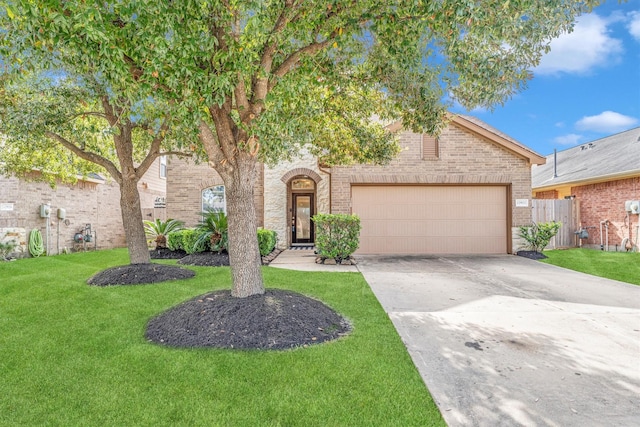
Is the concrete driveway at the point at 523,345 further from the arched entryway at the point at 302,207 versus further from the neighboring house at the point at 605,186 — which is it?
the arched entryway at the point at 302,207

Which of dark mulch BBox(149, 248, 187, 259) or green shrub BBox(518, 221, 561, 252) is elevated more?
green shrub BBox(518, 221, 561, 252)

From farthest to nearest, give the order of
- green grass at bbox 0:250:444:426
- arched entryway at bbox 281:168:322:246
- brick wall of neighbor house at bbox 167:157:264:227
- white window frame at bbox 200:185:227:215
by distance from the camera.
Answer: arched entryway at bbox 281:168:322:246 < white window frame at bbox 200:185:227:215 < brick wall of neighbor house at bbox 167:157:264:227 < green grass at bbox 0:250:444:426

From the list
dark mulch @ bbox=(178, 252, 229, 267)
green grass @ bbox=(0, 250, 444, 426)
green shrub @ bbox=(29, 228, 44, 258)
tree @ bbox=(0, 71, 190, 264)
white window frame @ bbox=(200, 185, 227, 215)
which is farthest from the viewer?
white window frame @ bbox=(200, 185, 227, 215)

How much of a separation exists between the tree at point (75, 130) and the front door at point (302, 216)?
6.60 m

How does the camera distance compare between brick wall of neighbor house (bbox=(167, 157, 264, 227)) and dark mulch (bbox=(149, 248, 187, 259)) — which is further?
brick wall of neighbor house (bbox=(167, 157, 264, 227))

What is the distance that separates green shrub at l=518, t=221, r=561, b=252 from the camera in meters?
11.3

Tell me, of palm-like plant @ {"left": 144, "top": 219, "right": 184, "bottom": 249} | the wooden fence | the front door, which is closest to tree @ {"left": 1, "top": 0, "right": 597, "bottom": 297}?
palm-like plant @ {"left": 144, "top": 219, "right": 184, "bottom": 249}

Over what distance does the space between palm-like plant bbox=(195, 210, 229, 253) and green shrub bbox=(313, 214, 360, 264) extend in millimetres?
2635

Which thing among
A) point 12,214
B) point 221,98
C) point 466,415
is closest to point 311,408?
point 466,415

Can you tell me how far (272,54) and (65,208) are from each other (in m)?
12.2

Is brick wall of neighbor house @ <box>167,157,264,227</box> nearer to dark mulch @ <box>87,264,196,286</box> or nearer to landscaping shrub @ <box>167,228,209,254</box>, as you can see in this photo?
landscaping shrub @ <box>167,228,209,254</box>

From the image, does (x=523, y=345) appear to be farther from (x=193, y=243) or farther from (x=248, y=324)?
(x=193, y=243)

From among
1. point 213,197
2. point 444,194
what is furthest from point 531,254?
point 213,197

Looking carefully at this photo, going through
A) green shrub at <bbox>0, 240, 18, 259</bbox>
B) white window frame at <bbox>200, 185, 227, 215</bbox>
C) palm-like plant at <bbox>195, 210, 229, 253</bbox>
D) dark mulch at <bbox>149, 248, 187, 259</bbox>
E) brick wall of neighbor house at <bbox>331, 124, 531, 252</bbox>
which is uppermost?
brick wall of neighbor house at <bbox>331, 124, 531, 252</bbox>
